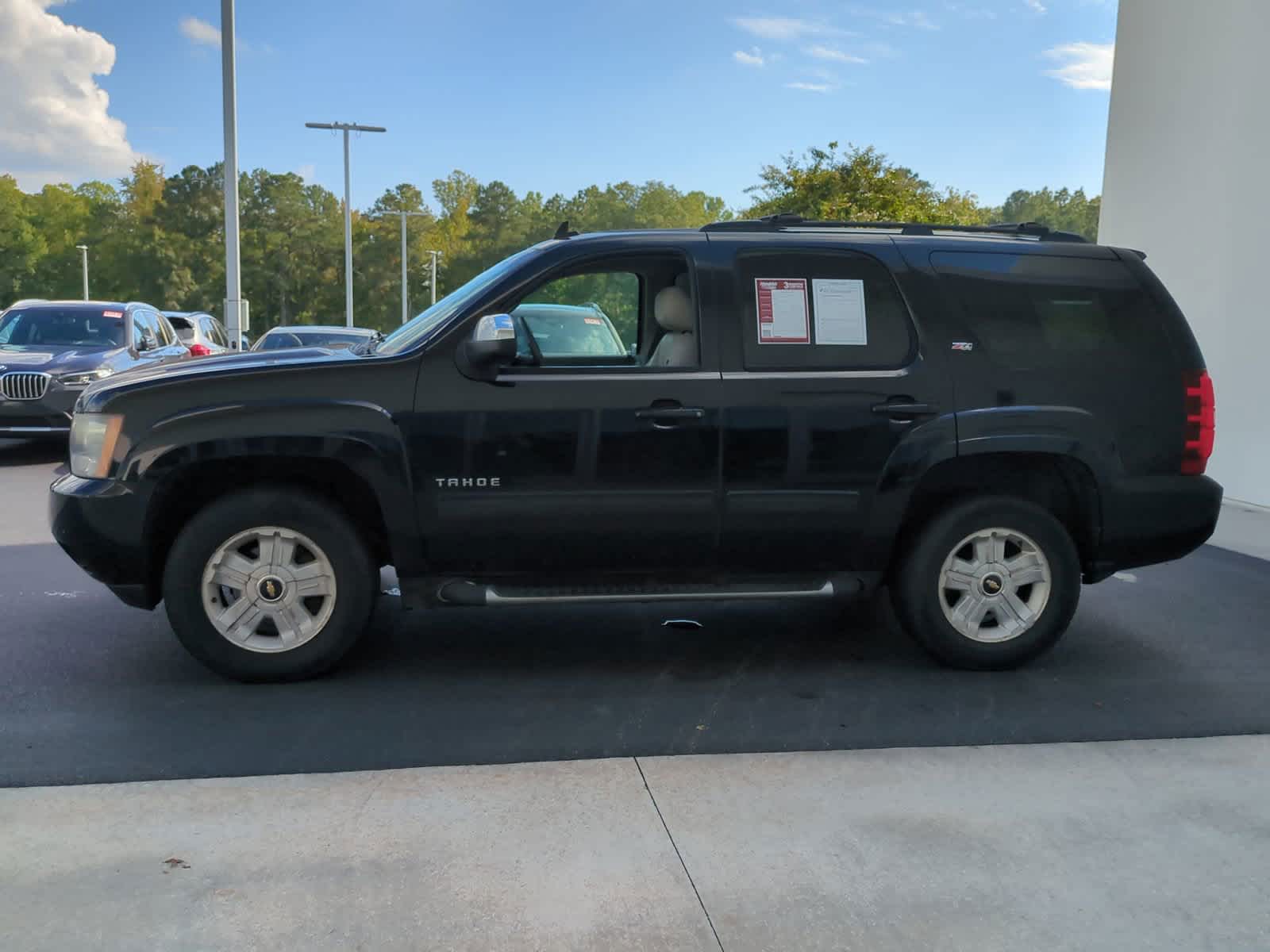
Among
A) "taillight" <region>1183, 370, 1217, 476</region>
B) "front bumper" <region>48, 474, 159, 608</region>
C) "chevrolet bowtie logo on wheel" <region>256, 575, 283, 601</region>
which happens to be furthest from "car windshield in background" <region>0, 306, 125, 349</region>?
"taillight" <region>1183, 370, 1217, 476</region>

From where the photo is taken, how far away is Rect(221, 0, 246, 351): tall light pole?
18.8 meters

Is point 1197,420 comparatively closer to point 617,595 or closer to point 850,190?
point 617,595

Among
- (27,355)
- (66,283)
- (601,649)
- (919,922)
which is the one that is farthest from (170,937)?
(66,283)

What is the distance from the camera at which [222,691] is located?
490cm

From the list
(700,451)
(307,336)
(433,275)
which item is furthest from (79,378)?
(433,275)

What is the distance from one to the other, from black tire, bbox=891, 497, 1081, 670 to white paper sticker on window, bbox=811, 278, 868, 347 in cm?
89

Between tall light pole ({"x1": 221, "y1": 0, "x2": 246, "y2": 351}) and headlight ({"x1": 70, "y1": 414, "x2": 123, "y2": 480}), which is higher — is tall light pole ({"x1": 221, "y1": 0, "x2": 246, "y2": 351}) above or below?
above

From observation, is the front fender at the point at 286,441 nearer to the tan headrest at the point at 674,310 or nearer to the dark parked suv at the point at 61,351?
the tan headrest at the point at 674,310

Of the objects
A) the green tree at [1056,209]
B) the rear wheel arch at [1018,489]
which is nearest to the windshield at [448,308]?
the rear wheel arch at [1018,489]

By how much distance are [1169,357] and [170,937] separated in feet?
15.0

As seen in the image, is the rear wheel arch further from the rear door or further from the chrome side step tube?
the chrome side step tube

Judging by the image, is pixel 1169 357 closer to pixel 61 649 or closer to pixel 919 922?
pixel 919 922

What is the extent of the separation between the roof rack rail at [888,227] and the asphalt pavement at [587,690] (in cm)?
197

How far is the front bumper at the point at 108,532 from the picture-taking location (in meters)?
4.78
